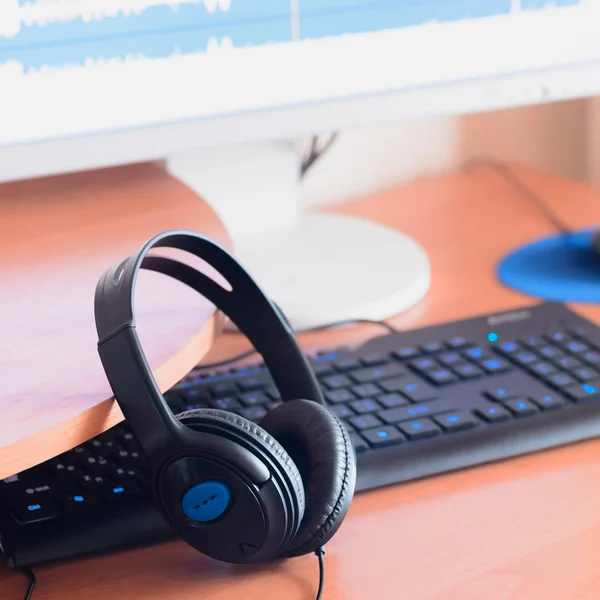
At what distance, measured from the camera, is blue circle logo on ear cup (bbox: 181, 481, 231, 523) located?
392 mm

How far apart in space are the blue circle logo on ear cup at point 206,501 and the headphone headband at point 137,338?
3cm

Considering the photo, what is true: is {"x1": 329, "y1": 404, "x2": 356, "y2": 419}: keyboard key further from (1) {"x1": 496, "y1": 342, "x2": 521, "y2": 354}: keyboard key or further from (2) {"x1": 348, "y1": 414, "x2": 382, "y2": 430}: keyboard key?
(1) {"x1": 496, "y1": 342, "x2": 521, "y2": 354}: keyboard key

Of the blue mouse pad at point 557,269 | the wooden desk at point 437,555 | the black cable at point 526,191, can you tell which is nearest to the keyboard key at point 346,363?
the wooden desk at point 437,555

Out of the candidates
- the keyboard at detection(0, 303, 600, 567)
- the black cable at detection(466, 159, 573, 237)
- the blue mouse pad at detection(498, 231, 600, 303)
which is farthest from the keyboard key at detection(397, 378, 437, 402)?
the black cable at detection(466, 159, 573, 237)

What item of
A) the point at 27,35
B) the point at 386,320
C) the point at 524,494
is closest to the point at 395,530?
the point at 524,494

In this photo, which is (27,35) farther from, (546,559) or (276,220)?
(546,559)

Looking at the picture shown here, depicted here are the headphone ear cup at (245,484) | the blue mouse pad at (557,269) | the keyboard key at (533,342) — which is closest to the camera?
the headphone ear cup at (245,484)

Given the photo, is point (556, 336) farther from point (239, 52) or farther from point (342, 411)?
point (239, 52)

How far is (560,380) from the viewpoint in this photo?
0.55 metres

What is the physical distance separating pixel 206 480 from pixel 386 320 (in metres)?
0.33

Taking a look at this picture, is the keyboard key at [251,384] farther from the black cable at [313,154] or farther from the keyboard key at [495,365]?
the black cable at [313,154]

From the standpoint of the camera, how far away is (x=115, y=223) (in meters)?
0.64

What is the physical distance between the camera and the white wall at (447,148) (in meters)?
0.99

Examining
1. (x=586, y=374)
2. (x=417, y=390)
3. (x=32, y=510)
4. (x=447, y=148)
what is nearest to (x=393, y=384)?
(x=417, y=390)
